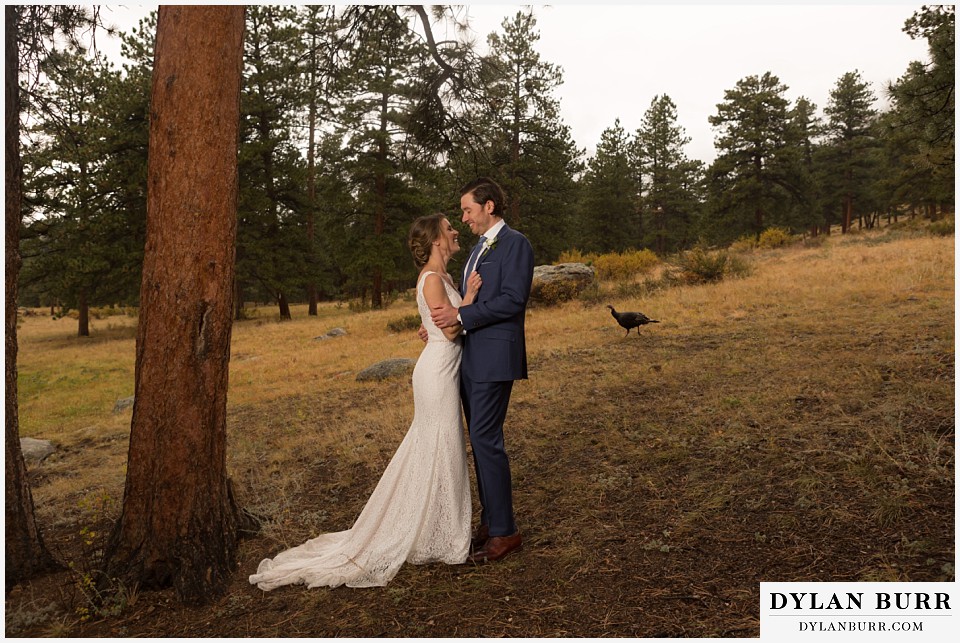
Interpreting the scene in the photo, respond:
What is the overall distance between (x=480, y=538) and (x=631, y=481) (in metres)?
1.50

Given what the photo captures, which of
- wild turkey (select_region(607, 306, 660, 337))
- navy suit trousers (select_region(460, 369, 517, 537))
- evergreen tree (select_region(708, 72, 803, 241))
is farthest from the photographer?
evergreen tree (select_region(708, 72, 803, 241))

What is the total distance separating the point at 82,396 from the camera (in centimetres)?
1370

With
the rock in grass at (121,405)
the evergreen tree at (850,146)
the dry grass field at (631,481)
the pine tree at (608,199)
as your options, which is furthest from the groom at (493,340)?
the evergreen tree at (850,146)

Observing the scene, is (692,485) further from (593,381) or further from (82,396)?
(82,396)

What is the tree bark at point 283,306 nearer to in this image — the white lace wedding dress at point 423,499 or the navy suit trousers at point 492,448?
the white lace wedding dress at point 423,499

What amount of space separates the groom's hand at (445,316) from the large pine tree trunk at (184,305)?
4.33 ft

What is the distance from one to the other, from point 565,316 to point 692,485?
10629 millimetres

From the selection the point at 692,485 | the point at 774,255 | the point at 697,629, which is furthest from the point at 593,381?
the point at 774,255

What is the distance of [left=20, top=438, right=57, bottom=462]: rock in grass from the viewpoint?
332 inches

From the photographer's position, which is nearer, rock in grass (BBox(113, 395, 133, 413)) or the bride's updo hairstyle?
the bride's updo hairstyle

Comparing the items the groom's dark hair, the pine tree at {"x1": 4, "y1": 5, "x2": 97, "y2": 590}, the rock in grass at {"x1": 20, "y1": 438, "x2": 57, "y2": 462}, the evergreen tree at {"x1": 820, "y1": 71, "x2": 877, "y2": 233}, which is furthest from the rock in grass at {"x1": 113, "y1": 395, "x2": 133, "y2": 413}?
the evergreen tree at {"x1": 820, "y1": 71, "x2": 877, "y2": 233}

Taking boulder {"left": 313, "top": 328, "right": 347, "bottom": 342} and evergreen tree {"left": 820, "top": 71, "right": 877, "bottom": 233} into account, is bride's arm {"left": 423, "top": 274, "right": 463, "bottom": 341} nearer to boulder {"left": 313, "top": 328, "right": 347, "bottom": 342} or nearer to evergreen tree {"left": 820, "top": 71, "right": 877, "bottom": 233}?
boulder {"left": 313, "top": 328, "right": 347, "bottom": 342}

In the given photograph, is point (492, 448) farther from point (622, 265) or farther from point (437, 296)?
point (622, 265)

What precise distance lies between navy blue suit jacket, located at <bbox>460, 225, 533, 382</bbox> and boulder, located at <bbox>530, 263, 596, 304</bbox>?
1353cm
